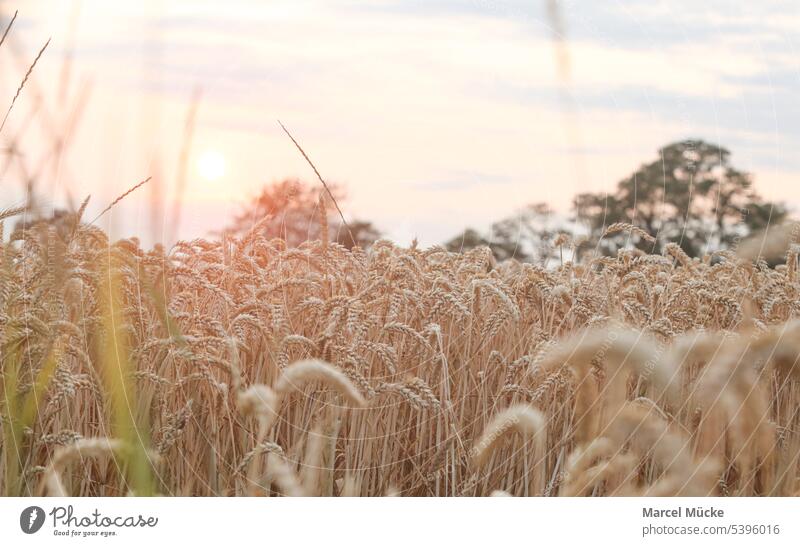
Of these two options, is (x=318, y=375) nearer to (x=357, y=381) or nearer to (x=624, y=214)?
(x=357, y=381)

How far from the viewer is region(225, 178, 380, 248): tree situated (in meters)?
1.81

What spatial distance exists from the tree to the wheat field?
5 cm

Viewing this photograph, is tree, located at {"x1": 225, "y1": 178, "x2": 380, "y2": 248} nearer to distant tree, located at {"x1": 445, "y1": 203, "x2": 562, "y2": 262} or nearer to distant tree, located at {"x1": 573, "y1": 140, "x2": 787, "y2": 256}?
distant tree, located at {"x1": 445, "y1": 203, "x2": 562, "y2": 262}

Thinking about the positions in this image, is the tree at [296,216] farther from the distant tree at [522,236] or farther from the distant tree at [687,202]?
the distant tree at [687,202]

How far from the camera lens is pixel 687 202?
2.04 metres

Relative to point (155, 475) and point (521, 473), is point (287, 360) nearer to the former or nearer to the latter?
point (155, 475)

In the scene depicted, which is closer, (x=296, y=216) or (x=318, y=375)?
(x=318, y=375)
